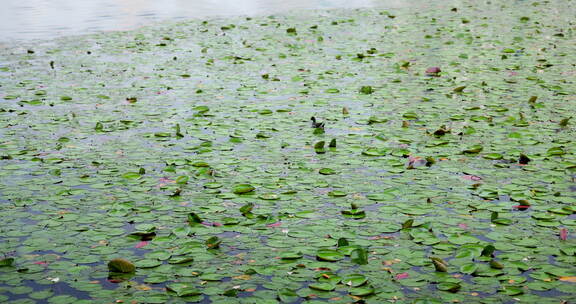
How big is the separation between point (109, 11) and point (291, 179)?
12880mm

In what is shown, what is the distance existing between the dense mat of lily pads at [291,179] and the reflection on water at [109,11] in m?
3.78

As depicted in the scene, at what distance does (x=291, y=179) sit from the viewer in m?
4.55

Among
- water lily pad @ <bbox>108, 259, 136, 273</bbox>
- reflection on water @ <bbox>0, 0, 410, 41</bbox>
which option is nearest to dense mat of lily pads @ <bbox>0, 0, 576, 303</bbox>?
water lily pad @ <bbox>108, 259, 136, 273</bbox>

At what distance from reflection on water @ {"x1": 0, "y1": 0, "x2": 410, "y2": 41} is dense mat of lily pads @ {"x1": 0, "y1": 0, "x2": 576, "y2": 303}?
3783mm

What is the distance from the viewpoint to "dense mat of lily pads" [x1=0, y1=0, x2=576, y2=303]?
3.20 meters

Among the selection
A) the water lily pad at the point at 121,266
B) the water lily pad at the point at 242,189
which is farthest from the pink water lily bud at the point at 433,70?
the water lily pad at the point at 121,266

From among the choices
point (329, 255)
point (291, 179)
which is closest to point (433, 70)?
point (291, 179)

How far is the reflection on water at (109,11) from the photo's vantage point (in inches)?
500

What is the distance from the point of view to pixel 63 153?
5207 millimetres

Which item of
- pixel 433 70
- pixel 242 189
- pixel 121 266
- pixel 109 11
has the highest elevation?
pixel 109 11

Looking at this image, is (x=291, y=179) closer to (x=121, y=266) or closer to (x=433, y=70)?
(x=121, y=266)

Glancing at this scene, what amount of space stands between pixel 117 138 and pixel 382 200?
104 inches

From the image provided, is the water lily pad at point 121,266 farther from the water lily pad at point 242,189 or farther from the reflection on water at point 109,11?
the reflection on water at point 109,11

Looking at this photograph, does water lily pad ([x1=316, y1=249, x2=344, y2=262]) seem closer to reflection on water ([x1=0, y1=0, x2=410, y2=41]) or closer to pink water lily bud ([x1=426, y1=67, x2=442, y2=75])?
pink water lily bud ([x1=426, y1=67, x2=442, y2=75])
